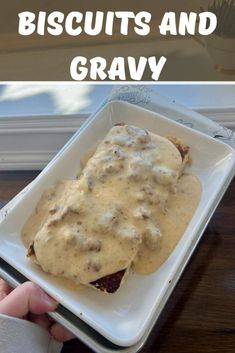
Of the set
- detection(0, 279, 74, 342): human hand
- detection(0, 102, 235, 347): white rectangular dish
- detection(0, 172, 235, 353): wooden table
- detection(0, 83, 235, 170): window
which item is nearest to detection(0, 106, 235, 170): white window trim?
detection(0, 83, 235, 170): window

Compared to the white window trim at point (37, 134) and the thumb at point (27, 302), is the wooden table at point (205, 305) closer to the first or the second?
the thumb at point (27, 302)

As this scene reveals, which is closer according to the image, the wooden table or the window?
the wooden table

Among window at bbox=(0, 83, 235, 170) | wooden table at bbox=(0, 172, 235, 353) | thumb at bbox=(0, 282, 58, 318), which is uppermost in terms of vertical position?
window at bbox=(0, 83, 235, 170)

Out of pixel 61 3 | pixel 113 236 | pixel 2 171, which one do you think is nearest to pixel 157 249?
pixel 113 236

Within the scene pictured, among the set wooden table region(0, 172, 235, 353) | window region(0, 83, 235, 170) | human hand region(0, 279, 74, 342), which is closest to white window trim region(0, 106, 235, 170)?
window region(0, 83, 235, 170)

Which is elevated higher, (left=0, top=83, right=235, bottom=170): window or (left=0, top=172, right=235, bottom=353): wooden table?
(left=0, top=83, right=235, bottom=170): window

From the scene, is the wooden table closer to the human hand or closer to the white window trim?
the human hand

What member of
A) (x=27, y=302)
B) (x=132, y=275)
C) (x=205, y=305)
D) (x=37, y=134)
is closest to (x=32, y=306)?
(x=27, y=302)

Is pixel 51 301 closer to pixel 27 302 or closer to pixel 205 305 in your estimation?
pixel 27 302
